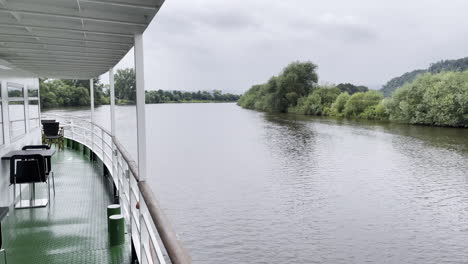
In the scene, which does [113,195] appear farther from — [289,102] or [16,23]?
[289,102]

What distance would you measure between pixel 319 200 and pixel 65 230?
28.6 ft

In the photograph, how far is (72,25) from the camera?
2281 millimetres

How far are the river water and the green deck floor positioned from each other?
11.4 feet

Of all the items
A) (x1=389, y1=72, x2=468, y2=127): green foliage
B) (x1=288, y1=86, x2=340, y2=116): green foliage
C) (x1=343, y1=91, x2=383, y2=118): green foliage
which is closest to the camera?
(x1=389, y1=72, x2=468, y2=127): green foliage

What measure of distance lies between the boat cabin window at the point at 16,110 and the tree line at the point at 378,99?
26.7 meters

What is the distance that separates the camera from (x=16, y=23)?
2.23 metres

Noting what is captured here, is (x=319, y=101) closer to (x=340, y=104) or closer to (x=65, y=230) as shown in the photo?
(x=340, y=104)

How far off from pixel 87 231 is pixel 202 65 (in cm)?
6573

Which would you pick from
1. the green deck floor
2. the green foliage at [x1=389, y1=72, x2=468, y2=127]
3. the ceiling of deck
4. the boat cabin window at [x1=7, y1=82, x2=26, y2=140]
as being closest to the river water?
the green deck floor

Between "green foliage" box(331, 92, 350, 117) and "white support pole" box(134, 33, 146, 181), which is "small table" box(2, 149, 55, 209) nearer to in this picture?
"white support pole" box(134, 33, 146, 181)

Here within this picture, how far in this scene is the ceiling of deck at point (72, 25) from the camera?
189 centimetres

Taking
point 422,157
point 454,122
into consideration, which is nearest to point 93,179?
point 422,157

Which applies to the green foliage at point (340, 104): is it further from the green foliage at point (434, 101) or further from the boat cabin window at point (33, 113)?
the boat cabin window at point (33, 113)

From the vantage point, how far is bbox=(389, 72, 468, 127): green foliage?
25.8 meters
